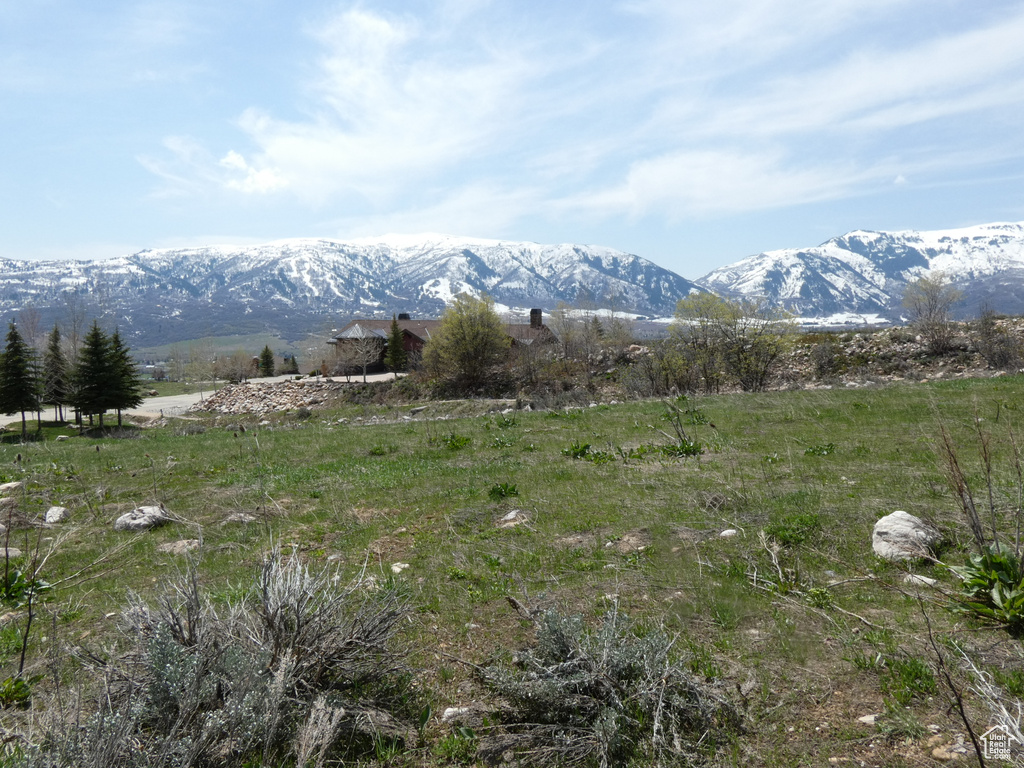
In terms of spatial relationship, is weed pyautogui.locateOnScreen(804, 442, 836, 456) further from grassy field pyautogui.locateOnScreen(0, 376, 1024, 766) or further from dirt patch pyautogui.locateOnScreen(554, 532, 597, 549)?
dirt patch pyautogui.locateOnScreen(554, 532, 597, 549)

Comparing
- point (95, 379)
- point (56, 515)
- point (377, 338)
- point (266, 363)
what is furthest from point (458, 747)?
point (266, 363)

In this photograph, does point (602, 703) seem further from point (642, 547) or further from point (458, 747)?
point (642, 547)

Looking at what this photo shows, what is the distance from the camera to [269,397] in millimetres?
51219

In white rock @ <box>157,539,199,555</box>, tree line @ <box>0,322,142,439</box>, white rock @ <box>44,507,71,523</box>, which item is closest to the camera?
white rock @ <box>157,539,199,555</box>

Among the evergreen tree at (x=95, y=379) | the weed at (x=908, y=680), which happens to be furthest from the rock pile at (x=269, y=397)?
the weed at (x=908, y=680)

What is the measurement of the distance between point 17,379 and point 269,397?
1806cm

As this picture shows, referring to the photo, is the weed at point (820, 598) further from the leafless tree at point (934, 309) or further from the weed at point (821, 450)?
the leafless tree at point (934, 309)

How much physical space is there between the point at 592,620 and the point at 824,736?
185 cm

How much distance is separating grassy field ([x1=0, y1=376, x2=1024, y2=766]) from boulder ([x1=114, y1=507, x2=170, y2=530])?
0.24 meters

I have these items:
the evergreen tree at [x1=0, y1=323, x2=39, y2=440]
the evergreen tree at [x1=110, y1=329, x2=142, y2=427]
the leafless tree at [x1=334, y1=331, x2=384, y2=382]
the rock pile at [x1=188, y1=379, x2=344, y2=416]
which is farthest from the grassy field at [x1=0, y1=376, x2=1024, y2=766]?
the leafless tree at [x1=334, y1=331, x2=384, y2=382]

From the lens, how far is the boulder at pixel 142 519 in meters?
7.80

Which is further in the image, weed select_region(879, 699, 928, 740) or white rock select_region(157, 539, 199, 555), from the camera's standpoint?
white rock select_region(157, 539, 199, 555)

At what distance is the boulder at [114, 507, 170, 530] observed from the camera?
780 cm

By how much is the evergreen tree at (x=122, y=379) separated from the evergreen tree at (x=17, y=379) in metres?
6.02
